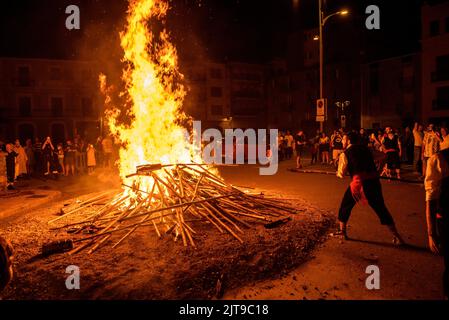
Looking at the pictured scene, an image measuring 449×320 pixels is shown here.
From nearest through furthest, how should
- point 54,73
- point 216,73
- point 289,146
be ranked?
point 289,146 → point 54,73 → point 216,73

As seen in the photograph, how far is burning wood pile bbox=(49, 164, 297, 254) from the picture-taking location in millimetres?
7031

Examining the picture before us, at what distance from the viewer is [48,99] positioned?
47.1 metres

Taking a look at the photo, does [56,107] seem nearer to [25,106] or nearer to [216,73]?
[25,106]

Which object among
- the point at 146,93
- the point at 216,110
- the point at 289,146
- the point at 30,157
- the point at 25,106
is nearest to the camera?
the point at 146,93

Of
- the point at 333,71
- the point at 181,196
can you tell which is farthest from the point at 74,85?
the point at 181,196

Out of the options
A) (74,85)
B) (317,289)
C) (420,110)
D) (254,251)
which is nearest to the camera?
(317,289)

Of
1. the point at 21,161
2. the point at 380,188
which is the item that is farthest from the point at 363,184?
the point at 21,161

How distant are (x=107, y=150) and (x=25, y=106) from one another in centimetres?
3191

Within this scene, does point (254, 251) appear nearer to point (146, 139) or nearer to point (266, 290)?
point (266, 290)

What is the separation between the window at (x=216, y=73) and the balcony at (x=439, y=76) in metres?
28.8

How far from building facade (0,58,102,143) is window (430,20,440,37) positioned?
3887 cm

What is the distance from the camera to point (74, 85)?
4784 centimetres

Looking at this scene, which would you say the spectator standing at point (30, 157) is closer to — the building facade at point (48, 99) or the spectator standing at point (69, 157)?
the spectator standing at point (69, 157)
